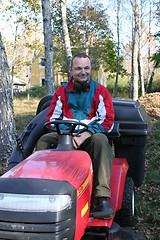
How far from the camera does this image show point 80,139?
2980 millimetres

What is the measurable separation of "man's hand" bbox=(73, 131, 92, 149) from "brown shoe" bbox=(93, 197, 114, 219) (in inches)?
21.5

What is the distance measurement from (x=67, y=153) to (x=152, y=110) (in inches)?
313

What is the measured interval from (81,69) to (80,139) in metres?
0.73

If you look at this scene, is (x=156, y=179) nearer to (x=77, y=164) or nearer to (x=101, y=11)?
(x=77, y=164)

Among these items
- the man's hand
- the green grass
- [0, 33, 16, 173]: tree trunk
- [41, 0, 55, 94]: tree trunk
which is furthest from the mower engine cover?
[41, 0, 55, 94]: tree trunk

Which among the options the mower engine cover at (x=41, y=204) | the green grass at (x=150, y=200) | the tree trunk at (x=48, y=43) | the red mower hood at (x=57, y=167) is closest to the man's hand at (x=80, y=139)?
the red mower hood at (x=57, y=167)

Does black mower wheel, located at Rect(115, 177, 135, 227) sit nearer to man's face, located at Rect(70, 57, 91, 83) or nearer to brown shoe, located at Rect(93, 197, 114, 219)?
brown shoe, located at Rect(93, 197, 114, 219)

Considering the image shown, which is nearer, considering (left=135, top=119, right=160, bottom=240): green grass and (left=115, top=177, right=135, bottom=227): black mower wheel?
(left=115, top=177, right=135, bottom=227): black mower wheel

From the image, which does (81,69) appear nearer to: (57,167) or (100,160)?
(100,160)

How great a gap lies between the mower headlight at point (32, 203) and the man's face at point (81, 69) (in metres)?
1.52

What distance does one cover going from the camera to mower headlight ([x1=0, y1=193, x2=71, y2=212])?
2.00 metres

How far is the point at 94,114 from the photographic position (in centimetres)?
329

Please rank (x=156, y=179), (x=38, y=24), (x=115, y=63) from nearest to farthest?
(x=156, y=179), (x=38, y=24), (x=115, y=63)

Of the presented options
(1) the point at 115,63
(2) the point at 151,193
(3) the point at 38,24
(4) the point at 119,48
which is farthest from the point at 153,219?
(1) the point at 115,63
